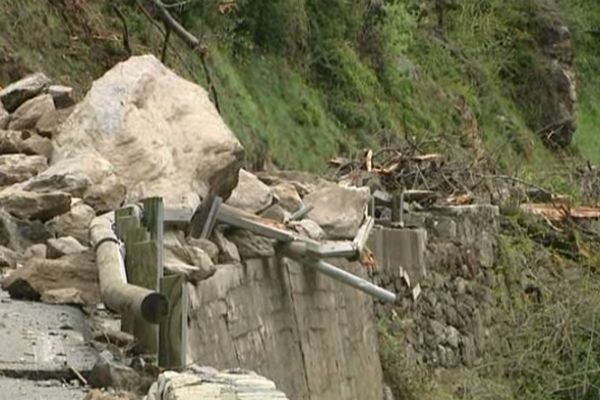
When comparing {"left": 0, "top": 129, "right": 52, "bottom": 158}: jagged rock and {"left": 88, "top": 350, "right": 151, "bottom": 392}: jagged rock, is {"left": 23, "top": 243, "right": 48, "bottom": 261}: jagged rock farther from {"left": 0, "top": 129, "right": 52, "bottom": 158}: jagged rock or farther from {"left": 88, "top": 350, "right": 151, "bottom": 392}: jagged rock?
{"left": 88, "top": 350, "right": 151, "bottom": 392}: jagged rock

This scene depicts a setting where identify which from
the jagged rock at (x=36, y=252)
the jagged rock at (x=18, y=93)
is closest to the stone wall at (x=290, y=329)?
the jagged rock at (x=36, y=252)

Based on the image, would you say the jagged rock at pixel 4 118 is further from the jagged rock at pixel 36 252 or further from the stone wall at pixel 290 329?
the jagged rock at pixel 36 252

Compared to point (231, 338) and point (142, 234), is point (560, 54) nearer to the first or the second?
point (231, 338)

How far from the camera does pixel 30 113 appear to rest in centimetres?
972

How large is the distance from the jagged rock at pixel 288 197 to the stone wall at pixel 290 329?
0.48 m

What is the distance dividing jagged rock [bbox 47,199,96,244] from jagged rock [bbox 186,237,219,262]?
1.76 feet

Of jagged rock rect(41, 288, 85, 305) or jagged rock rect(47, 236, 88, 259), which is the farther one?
jagged rock rect(47, 236, 88, 259)

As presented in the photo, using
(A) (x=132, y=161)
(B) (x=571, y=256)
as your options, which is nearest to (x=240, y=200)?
(A) (x=132, y=161)

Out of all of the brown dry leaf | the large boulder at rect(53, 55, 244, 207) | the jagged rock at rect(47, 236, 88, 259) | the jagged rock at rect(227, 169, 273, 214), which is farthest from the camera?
the brown dry leaf

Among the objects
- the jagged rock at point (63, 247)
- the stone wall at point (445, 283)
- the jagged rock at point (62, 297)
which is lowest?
the stone wall at point (445, 283)

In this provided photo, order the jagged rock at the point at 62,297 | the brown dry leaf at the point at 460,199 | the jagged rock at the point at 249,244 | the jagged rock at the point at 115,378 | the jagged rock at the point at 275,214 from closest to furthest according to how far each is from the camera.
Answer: the jagged rock at the point at 115,378, the jagged rock at the point at 62,297, the jagged rock at the point at 249,244, the jagged rock at the point at 275,214, the brown dry leaf at the point at 460,199

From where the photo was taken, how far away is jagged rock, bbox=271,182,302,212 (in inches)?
412

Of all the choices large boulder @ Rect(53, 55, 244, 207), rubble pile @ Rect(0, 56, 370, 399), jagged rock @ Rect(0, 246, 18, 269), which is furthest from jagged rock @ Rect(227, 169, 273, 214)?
jagged rock @ Rect(0, 246, 18, 269)

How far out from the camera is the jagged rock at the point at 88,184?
331 inches
